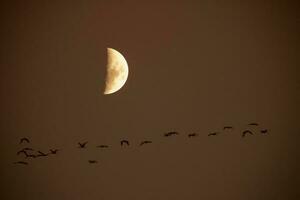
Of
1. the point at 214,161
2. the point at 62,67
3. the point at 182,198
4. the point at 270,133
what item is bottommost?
the point at 182,198

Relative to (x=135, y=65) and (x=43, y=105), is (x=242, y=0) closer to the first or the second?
(x=135, y=65)

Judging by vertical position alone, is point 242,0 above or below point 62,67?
above

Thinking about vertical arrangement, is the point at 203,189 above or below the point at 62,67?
below

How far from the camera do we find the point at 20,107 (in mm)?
2664

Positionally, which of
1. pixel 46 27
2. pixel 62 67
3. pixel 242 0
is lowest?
pixel 62 67

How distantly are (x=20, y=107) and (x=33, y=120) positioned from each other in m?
0.13

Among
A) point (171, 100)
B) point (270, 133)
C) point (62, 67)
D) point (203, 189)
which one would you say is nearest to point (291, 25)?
point (270, 133)

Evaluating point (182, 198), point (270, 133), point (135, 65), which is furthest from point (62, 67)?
point (270, 133)

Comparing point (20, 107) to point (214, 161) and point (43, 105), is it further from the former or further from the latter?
point (214, 161)

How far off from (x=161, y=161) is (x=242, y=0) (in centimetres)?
135

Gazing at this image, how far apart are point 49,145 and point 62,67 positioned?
0.57 m

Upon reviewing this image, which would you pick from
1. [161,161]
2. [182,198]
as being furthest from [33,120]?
[182,198]

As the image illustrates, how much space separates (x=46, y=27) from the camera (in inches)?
106

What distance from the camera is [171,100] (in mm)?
2717
